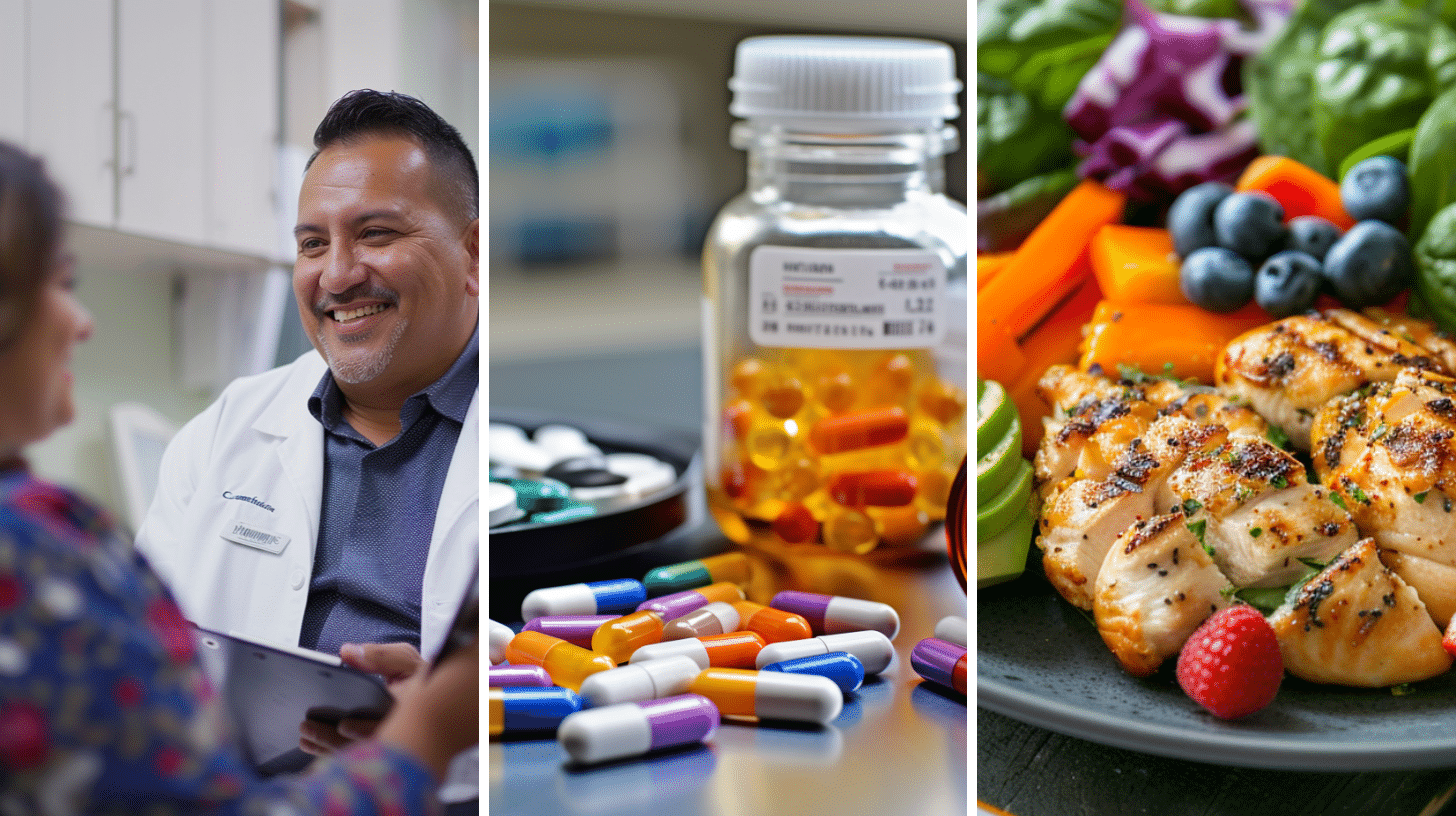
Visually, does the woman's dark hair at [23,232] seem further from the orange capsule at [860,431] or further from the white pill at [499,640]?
the orange capsule at [860,431]

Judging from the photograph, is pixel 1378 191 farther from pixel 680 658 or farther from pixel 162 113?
pixel 162 113

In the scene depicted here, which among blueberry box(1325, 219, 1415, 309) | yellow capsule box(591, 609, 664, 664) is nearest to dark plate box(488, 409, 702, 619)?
yellow capsule box(591, 609, 664, 664)

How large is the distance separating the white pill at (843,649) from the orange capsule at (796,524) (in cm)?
21

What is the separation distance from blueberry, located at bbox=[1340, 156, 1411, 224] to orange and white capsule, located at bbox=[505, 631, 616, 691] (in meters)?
0.91

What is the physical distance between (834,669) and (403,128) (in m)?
0.48

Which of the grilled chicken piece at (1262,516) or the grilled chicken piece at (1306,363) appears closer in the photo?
the grilled chicken piece at (1262,516)

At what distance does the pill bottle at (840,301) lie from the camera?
985 millimetres

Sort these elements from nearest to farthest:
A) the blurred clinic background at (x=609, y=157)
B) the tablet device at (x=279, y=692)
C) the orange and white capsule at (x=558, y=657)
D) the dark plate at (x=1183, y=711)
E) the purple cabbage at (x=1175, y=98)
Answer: the tablet device at (x=279, y=692) < the dark plate at (x=1183, y=711) < the orange and white capsule at (x=558, y=657) < the purple cabbage at (x=1175, y=98) < the blurred clinic background at (x=609, y=157)

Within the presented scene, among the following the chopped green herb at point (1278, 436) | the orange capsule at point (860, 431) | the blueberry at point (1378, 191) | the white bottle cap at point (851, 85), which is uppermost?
the white bottle cap at point (851, 85)

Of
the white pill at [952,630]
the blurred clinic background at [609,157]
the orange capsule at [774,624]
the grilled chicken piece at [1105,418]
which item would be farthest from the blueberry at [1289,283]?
the blurred clinic background at [609,157]

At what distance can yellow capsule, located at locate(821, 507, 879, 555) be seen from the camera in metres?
1.03

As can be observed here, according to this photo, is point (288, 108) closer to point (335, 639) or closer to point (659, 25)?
point (335, 639)

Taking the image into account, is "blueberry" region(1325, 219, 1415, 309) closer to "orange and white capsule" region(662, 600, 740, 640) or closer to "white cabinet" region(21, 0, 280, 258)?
"orange and white capsule" region(662, 600, 740, 640)

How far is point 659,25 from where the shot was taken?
247cm
